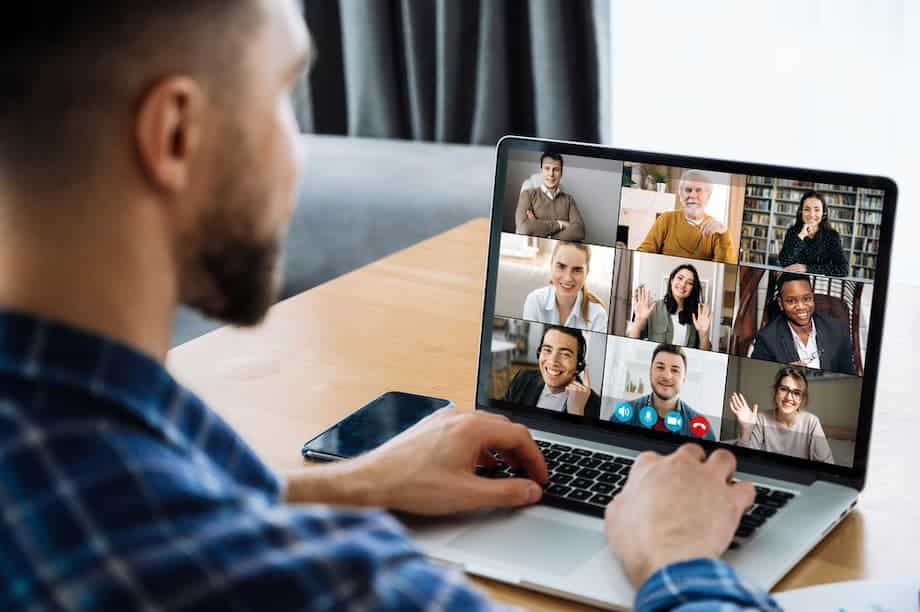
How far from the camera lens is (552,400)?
1062 millimetres

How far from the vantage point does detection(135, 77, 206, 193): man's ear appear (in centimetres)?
54

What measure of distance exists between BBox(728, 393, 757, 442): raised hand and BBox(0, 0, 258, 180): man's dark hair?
2.05 feet

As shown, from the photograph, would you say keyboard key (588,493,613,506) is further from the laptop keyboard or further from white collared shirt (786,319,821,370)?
white collared shirt (786,319,821,370)

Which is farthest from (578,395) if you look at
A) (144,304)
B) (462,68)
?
(462,68)

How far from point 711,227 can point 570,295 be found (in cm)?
15

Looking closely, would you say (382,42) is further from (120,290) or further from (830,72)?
(120,290)

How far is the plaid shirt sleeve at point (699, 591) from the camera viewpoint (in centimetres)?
70

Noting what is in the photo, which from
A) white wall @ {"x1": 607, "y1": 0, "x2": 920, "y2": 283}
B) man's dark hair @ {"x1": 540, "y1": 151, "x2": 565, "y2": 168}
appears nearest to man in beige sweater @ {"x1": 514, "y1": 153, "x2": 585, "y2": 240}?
man's dark hair @ {"x1": 540, "y1": 151, "x2": 565, "y2": 168}

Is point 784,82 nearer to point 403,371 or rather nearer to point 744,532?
point 403,371

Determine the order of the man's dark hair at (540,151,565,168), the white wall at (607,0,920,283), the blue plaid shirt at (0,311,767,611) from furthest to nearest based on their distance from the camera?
the white wall at (607,0,920,283)
the man's dark hair at (540,151,565,168)
the blue plaid shirt at (0,311,767,611)

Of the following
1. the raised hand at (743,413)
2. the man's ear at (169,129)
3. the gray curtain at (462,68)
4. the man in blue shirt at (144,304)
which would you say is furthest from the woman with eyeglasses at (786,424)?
the gray curtain at (462,68)

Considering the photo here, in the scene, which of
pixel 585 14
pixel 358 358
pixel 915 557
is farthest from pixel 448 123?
pixel 915 557

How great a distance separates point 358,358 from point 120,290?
712 millimetres

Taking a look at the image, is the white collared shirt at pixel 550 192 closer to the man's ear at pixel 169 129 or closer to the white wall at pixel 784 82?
the man's ear at pixel 169 129
